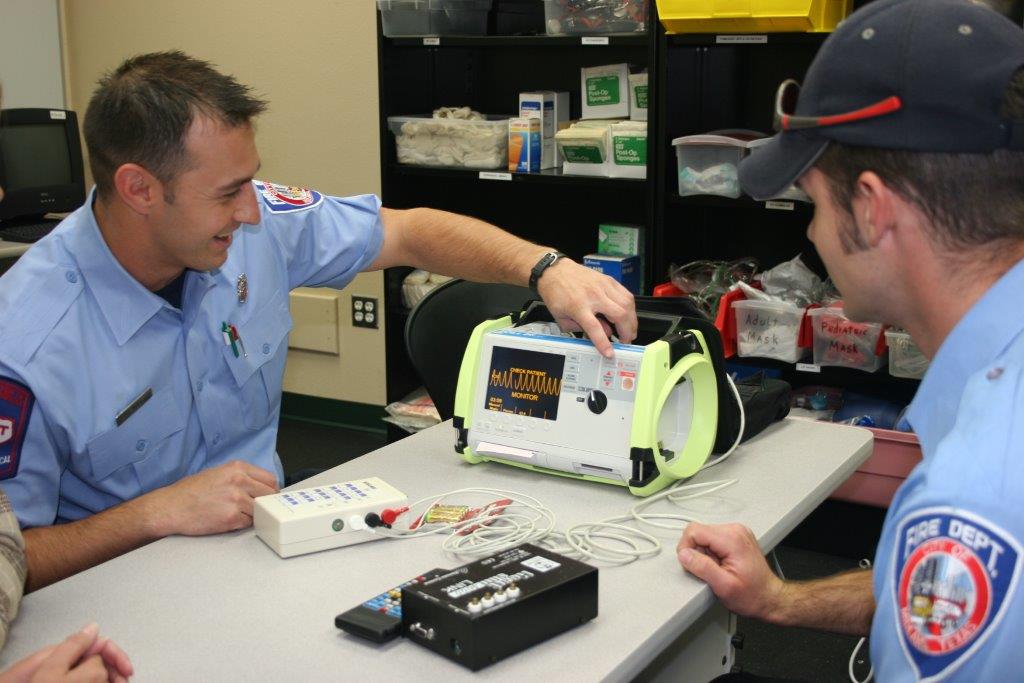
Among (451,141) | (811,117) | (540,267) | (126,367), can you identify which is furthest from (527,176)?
(811,117)

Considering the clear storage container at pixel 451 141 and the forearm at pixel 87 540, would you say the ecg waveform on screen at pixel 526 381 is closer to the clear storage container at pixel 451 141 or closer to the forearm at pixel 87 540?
the forearm at pixel 87 540

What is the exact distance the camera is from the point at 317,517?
4.79 feet

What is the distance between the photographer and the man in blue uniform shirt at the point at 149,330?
1561 mm

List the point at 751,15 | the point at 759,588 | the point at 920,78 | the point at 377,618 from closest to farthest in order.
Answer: the point at 920,78 → the point at 377,618 → the point at 759,588 → the point at 751,15

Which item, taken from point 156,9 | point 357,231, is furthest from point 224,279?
point 156,9

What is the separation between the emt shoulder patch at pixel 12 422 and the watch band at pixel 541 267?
2.71 feet

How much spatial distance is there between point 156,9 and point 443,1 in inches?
62.6

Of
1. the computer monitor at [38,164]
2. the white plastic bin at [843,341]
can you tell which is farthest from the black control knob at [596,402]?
the computer monitor at [38,164]

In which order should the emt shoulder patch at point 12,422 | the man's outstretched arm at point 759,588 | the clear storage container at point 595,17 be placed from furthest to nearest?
the clear storage container at point 595,17
the emt shoulder patch at point 12,422
the man's outstretched arm at point 759,588

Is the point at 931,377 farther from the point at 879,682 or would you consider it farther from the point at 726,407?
the point at 726,407

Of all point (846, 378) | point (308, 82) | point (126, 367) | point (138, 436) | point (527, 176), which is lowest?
point (846, 378)

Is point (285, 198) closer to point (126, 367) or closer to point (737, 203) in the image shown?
point (126, 367)

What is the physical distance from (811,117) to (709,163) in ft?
6.36

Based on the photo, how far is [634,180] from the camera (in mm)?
3160
